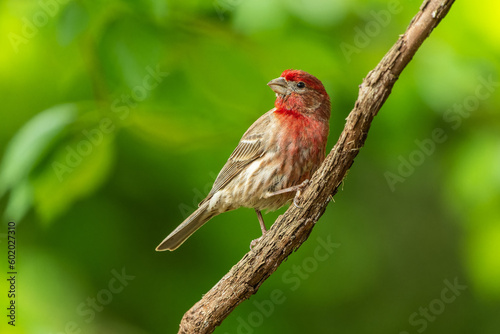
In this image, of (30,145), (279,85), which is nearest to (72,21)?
(30,145)

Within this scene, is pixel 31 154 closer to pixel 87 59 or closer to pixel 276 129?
pixel 87 59

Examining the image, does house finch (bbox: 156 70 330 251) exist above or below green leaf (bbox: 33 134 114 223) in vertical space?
below

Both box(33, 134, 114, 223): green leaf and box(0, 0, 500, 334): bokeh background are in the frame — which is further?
box(33, 134, 114, 223): green leaf

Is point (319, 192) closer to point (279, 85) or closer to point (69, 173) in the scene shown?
point (279, 85)

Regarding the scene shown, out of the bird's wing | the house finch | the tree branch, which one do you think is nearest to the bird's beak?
the house finch

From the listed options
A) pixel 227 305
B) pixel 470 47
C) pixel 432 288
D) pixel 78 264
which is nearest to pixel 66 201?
pixel 78 264

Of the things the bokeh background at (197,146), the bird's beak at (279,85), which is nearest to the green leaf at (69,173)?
the bokeh background at (197,146)

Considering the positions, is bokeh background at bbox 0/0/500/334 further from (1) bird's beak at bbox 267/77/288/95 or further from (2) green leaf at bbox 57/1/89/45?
(1) bird's beak at bbox 267/77/288/95
